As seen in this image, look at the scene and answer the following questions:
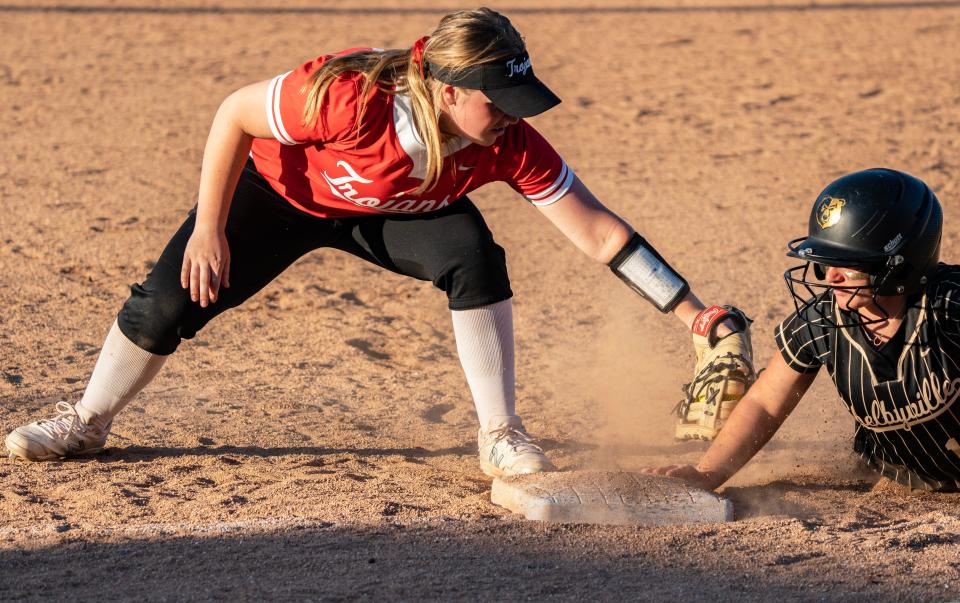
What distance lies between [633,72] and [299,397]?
22.8 ft

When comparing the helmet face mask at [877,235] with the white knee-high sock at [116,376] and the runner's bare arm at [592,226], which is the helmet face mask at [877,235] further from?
the white knee-high sock at [116,376]

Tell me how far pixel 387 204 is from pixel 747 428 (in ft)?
4.20

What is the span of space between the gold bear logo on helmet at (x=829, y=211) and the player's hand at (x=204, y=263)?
1.76 m

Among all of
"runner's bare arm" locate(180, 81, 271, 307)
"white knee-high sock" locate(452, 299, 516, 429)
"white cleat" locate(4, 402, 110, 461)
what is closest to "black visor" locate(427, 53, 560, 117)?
"runner's bare arm" locate(180, 81, 271, 307)

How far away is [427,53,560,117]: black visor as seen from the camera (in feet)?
11.0

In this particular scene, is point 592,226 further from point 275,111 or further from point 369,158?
point 275,111

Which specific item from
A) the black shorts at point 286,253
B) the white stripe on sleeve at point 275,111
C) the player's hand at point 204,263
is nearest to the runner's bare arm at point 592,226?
the black shorts at point 286,253

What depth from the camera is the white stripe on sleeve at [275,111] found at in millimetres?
3521

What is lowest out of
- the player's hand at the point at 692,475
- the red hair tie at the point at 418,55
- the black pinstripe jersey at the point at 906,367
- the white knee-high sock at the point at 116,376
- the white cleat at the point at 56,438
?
the white cleat at the point at 56,438

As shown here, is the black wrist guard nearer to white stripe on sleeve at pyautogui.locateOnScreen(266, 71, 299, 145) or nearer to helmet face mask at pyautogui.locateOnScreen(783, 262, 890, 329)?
helmet face mask at pyautogui.locateOnScreen(783, 262, 890, 329)

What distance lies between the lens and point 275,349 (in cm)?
543

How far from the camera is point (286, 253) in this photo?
390 cm

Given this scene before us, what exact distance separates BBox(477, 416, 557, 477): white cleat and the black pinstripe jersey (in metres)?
0.85

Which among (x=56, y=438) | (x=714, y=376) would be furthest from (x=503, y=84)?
(x=56, y=438)
